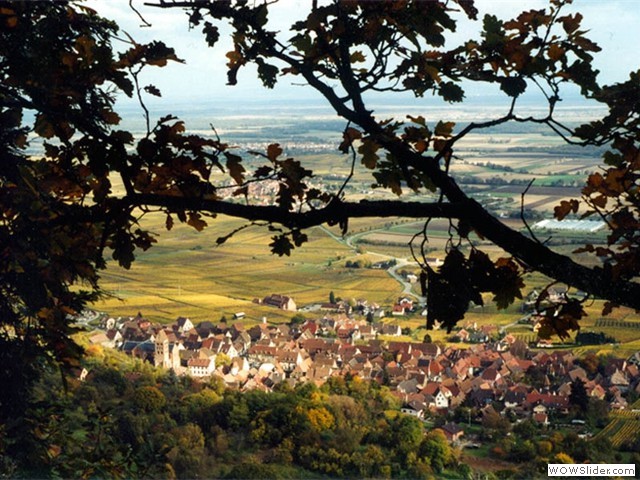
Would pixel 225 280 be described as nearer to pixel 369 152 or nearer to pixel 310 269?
pixel 310 269

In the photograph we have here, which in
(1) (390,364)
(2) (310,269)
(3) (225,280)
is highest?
(2) (310,269)

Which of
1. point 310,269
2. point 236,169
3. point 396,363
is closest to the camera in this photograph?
point 236,169

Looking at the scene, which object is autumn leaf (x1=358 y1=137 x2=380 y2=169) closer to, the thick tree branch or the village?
the thick tree branch

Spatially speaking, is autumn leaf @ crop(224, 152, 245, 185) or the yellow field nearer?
autumn leaf @ crop(224, 152, 245, 185)

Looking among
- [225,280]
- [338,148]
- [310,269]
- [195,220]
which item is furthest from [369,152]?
[310,269]

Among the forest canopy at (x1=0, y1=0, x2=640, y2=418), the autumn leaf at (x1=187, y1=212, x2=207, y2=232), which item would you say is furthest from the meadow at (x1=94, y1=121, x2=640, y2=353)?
the autumn leaf at (x1=187, y1=212, x2=207, y2=232)

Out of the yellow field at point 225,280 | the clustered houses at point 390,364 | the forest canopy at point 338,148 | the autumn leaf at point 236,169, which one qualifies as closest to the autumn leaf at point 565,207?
the forest canopy at point 338,148

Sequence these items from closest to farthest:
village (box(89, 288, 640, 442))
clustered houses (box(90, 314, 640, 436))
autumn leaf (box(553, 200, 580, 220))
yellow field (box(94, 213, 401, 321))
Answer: autumn leaf (box(553, 200, 580, 220))
village (box(89, 288, 640, 442))
clustered houses (box(90, 314, 640, 436))
yellow field (box(94, 213, 401, 321))
